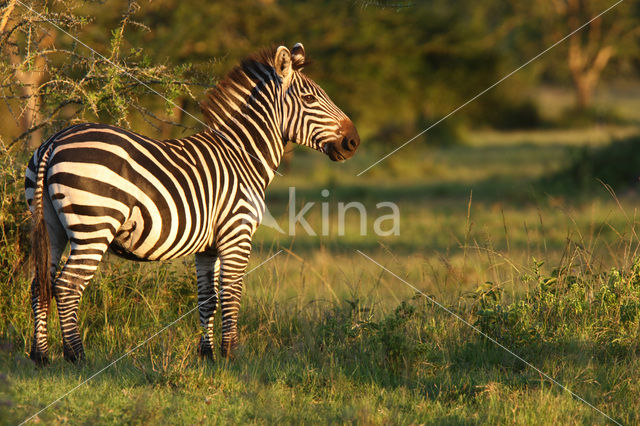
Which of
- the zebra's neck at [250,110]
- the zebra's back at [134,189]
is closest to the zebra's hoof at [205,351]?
the zebra's back at [134,189]

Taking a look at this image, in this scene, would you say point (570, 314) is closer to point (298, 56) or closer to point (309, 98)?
point (309, 98)

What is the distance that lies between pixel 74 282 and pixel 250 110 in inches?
76.7

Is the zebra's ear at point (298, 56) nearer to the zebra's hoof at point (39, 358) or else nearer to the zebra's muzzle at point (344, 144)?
the zebra's muzzle at point (344, 144)

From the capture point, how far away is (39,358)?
4699 mm

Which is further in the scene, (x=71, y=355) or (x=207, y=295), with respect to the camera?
(x=207, y=295)

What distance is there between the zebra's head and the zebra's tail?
6.25 ft

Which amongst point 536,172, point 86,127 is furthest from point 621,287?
point 536,172

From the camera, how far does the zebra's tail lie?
4.47 m

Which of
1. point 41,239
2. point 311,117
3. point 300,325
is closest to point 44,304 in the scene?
point 41,239

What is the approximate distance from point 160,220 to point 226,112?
1.21 m

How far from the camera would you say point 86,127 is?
4629 mm

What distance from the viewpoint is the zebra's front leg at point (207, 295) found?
17.0 feet

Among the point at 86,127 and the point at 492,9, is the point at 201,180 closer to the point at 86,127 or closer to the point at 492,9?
the point at 86,127

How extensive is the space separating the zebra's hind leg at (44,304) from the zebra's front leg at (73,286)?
16 cm
